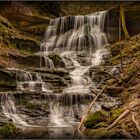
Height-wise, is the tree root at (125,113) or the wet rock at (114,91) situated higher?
the wet rock at (114,91)

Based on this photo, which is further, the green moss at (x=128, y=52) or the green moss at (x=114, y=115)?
the green moss at (x=128, y=52)

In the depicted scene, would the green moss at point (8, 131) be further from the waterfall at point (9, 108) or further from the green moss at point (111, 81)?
the green moss at point (111, 81)

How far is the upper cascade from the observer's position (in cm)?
2551

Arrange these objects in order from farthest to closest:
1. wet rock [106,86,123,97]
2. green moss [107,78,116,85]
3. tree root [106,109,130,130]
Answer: green moss [107,78,116,85] → wet rock [106,86,123,97] → tree root [106,109,130,130]

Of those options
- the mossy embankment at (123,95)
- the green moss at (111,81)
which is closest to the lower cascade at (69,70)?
the green moss at (111,81)

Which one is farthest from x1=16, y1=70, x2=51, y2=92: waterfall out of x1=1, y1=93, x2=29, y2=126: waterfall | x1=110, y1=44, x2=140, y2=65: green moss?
x1=110, y1=44, x2=140, y2=65: green moss

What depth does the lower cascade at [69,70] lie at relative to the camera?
579 inches

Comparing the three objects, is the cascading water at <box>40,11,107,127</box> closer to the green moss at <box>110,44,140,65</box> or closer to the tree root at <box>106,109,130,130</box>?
the green moss at <box>110,44,140,65</box>

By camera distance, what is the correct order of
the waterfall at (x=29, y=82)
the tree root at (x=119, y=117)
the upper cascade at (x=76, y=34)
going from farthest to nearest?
1. the upper cascade at (x=76, y=34)
2. the waterfall at (x=29, y=82)
3. the tree root at (x=119, y=117)

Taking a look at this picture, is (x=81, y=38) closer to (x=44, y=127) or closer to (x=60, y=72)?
(x=60, y=72)

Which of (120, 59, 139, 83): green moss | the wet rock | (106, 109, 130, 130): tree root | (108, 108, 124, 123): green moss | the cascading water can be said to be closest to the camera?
(106, 109, 130, 130): tree root

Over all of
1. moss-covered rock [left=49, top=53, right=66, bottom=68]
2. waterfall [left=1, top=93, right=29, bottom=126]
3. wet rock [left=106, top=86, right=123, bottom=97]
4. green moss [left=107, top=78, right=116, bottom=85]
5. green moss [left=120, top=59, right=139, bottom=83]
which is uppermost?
moss-covered rock [left=49, top=53, right=66, bottom=68]

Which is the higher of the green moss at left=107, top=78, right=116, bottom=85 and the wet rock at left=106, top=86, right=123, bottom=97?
the green moss at left=107, top=78, right=116, bottom=85

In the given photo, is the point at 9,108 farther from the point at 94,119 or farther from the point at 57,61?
the point at 57,61
